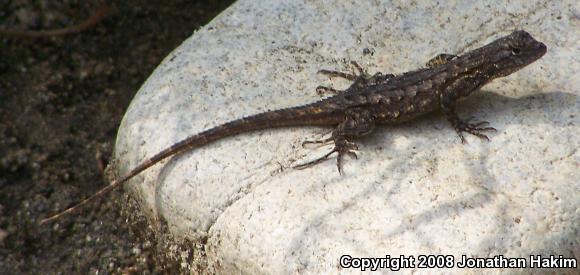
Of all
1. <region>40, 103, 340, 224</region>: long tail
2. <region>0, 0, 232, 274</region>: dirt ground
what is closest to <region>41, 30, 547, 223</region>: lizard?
<region>40, 103, 340, 224</region>: long tail

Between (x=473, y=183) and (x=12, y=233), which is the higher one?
(x=473, y=183)

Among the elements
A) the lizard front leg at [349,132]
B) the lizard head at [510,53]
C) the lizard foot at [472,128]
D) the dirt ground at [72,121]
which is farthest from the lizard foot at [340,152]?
the dirt ground at [72,121]

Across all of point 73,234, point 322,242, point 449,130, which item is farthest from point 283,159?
point 73,234

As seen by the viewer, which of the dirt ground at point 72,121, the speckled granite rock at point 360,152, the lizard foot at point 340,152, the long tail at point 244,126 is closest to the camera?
the speckled granite rock at point 360,152

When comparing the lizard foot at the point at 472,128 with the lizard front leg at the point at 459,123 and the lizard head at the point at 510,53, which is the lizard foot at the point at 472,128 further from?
the lizard head at the point at 510,53

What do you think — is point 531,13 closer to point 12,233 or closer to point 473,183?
point 473,183

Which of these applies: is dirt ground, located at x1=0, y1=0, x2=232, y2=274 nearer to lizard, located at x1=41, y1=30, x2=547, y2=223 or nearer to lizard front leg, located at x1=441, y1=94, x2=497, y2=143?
lizard, located at x1=41, y1=30, x2=547, y2=223
